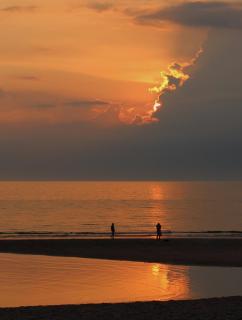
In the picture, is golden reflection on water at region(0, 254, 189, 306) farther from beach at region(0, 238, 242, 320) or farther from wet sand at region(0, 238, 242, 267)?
wet sand at region(0, 238, 242, 267)

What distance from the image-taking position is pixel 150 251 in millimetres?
45125

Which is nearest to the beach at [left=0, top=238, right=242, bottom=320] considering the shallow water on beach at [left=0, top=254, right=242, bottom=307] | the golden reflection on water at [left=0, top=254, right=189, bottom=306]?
the shallow water on beach at [left=0, top=254, right=242, bottom=307]

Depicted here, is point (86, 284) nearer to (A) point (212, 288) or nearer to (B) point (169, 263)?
(A) point (212, 288)

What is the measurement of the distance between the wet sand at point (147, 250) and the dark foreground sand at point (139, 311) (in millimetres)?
17050

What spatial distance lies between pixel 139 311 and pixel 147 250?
26175mm

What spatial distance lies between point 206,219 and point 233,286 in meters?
88.5

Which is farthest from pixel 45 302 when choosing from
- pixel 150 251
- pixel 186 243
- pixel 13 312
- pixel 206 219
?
pixel 206 219

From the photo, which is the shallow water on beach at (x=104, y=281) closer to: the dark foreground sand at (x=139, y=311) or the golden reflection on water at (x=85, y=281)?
the golden reflection on water at (x=85, y=281)

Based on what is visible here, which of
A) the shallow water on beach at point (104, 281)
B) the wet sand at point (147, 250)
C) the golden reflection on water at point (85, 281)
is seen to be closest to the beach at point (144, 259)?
the wet sand at point (147, 250)

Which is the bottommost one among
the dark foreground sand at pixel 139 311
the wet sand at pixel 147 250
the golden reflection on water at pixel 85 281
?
the dark foreground sand at pixel 139 311

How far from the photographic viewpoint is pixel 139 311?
1980 centimetres

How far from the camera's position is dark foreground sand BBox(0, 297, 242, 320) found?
61.8 feet

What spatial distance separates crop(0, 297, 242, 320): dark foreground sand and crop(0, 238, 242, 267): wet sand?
17.1m

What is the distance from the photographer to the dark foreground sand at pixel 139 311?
18.8 m
